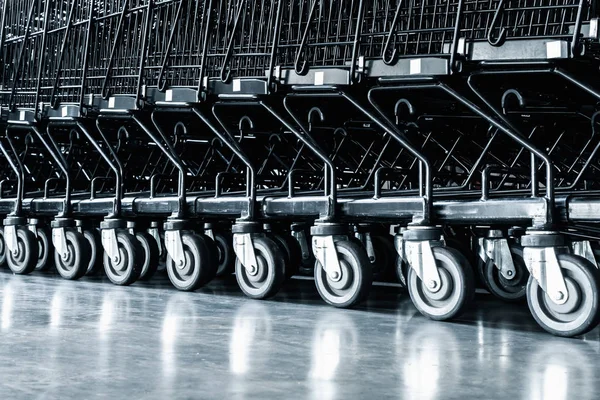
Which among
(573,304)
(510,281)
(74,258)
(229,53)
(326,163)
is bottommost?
(573,304)

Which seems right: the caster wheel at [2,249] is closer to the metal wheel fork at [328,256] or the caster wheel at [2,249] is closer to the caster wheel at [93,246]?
the caster wheel at [93,246]

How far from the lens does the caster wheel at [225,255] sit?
6.28 m

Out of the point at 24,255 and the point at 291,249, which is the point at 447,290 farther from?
the point at 24,255

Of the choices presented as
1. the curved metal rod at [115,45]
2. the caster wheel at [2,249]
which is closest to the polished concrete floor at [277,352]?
the curved metal rod at [115,45]

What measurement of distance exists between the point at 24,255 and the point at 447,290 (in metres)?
3.38

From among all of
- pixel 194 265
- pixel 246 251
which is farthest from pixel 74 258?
pixel 246 251

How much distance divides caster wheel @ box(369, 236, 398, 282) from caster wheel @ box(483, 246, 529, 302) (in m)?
0.80

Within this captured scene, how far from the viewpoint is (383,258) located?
5859mm

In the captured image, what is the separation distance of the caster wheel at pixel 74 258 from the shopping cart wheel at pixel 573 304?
10.5 feet

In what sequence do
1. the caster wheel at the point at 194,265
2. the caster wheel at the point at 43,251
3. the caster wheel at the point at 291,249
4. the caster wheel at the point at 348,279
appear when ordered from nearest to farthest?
the caster wheel at the point at 348,279
the caster wheel at the point at 194,265
the caster wheel at the point at 291,249
the caster wheel at the point at 43,251

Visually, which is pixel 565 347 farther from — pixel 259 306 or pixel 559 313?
pixel 259 306

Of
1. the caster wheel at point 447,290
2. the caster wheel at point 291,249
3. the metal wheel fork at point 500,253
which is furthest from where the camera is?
the caster wheel at point 291,249

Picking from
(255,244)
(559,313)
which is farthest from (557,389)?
(255,244)

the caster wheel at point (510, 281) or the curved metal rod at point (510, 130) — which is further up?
the curved metal rod at point (510, 130)
